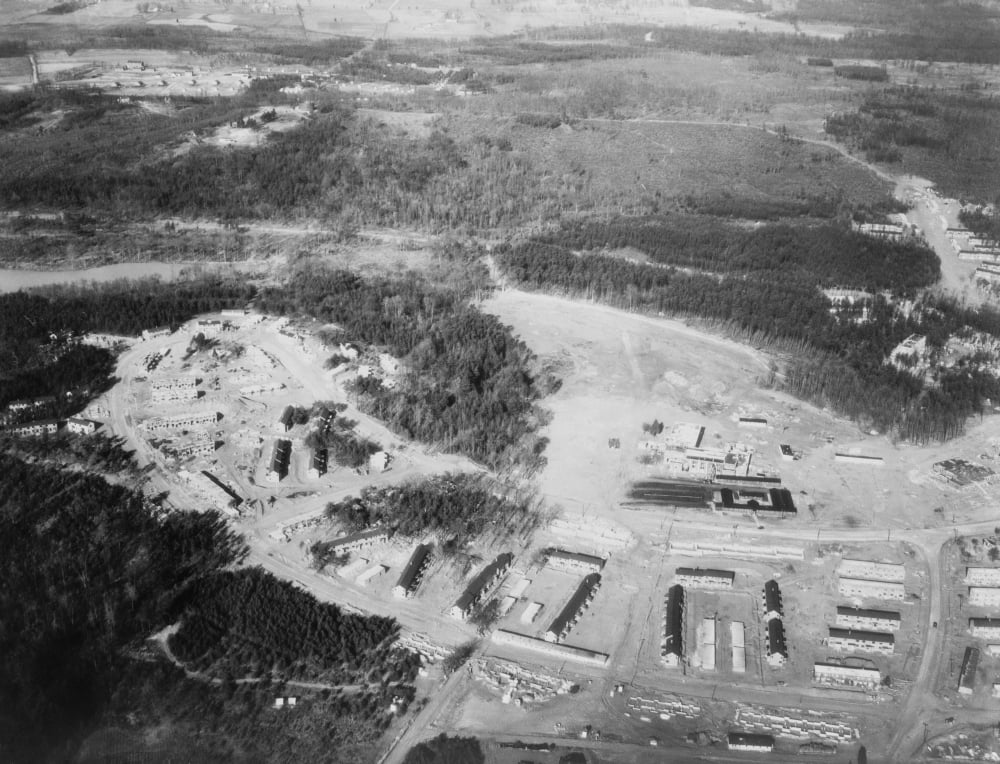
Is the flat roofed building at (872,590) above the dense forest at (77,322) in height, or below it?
below

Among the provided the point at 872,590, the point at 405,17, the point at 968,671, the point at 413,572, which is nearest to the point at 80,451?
the point at 413,572

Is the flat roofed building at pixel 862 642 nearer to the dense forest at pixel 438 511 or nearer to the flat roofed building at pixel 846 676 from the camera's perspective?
the flat roofed building at pixel 846 676

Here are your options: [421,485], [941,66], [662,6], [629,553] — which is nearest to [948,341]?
[629,553]

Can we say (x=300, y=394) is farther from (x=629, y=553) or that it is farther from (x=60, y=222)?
(x=60, y=222)

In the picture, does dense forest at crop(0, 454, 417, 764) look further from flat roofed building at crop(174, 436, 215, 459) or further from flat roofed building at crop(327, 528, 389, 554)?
flat roofed building at crop(174, 436, 215, 459)

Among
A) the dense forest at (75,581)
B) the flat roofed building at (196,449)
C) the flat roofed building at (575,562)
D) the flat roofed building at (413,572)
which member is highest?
the flat roofed building at (196,449)

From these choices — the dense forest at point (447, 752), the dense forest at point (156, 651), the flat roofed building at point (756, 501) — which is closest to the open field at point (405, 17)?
the flat roofed building at point (756, 501)

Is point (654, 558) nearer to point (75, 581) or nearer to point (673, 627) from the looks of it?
point (673, 627)
